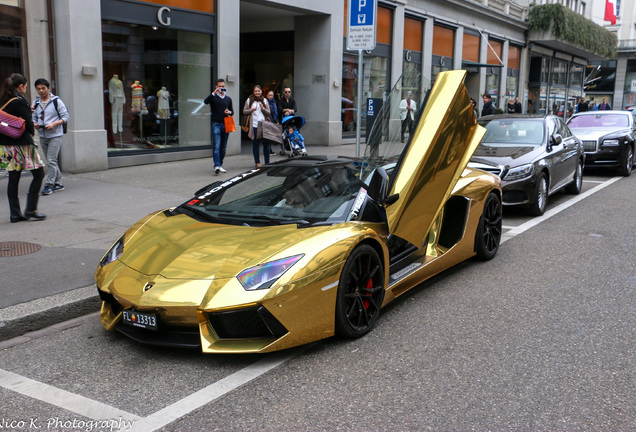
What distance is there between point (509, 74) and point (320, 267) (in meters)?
33.3

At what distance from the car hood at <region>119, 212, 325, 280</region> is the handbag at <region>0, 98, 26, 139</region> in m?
3.81

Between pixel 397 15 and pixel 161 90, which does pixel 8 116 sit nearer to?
pixel 161 90

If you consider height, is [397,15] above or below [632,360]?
above

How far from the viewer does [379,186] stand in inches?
195

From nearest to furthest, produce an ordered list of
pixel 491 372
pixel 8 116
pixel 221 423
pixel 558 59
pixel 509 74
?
pixel 221 423, pixel 491 372, pixel 8 116, pixel 509 74, pixel 558 59

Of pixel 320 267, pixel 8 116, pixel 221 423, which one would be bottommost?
pixel 221 423

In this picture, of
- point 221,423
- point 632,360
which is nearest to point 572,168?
point 632,360

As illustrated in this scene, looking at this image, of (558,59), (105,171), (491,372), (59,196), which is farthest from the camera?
(558,59)

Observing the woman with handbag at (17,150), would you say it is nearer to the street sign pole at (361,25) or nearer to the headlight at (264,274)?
the street sign pole at (361,25)

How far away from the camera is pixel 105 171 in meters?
12.7

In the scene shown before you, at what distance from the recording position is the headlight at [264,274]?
3.93 m

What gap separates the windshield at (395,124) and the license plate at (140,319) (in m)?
2.20

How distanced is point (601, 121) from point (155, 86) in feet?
36.8

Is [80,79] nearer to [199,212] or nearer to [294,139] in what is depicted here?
[294,139]
